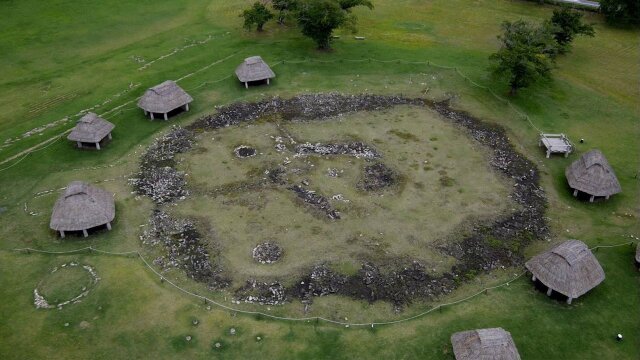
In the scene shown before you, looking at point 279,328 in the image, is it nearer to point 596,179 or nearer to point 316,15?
point 596,179

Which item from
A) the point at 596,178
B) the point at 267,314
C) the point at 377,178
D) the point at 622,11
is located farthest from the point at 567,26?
the point at 267,314

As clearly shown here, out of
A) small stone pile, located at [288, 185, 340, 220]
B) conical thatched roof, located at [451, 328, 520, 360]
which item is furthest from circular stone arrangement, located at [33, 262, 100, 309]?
conical thatched roof, located at [451, 328, 520, 360]

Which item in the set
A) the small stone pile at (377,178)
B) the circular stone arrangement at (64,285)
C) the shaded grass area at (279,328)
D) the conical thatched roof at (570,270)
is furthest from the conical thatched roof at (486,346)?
the circular stone arrangement at (64,285)

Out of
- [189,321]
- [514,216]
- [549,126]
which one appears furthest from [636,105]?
[189,321]

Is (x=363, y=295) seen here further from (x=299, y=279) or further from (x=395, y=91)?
(x=395, y=91)

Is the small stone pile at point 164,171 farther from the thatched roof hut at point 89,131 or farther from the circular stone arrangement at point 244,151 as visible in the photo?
the circular stone arrangement at point 244,151

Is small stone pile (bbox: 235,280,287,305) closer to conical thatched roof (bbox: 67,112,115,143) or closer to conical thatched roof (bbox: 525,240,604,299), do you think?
conical thatched roof (bbox: 525,240,604,299)
